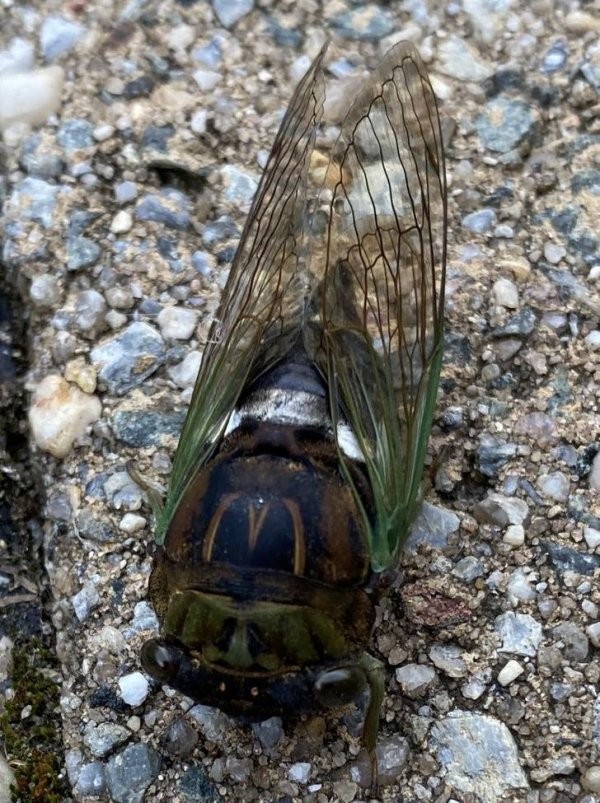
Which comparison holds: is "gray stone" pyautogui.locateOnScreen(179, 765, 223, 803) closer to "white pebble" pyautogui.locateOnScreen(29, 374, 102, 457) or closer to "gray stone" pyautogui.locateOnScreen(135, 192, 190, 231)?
"white pebble" pyautogui.locateOnScreen(29, 374, 102, 457)

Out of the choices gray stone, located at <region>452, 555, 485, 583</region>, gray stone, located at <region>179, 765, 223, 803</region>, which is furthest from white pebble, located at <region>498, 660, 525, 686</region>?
gray stone, located at <region>179, 765, 223, 803</region>

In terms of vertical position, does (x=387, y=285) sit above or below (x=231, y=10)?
below

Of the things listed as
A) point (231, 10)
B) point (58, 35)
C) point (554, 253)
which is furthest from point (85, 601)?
point (231, 10)

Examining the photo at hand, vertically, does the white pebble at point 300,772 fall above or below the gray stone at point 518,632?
below

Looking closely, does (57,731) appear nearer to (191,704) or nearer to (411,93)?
(191,704)

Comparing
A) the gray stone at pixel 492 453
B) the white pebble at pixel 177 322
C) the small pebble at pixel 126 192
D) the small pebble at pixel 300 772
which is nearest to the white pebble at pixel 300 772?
the small pebble at pixel 300 772

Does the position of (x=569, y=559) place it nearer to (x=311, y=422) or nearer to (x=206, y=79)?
(x=311, y=422)

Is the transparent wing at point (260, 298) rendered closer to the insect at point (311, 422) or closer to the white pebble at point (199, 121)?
the insect at point (311, 422)
